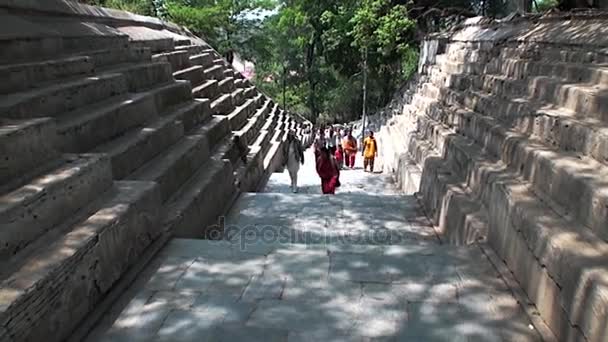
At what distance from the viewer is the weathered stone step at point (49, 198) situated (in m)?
2.72

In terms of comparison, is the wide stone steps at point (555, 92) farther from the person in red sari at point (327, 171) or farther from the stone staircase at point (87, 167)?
the stone staircase at point (87, 167)

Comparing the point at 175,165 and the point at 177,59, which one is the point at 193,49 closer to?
the point at 177,59

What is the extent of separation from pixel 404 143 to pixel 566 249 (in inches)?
322

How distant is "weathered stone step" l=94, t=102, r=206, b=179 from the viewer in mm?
4506

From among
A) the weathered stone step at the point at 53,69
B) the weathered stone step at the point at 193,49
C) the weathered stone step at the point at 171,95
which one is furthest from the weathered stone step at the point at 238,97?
the weathered stone step at the point at 53,69

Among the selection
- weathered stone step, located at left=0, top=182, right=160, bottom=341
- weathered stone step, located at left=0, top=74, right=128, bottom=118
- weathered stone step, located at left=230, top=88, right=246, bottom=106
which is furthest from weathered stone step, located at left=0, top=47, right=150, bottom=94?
weathered stone step, located at left=230, top=88, right=246, bottom=106

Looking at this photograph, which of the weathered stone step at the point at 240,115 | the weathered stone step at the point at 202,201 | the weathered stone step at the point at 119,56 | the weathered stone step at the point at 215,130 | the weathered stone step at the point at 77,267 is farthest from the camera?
the weathered stone step at the point at 240,115

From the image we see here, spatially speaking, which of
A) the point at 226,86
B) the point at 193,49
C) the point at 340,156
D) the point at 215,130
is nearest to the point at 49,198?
the point at 215,130

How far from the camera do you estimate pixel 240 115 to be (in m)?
11.2

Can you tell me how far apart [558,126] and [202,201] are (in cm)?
340

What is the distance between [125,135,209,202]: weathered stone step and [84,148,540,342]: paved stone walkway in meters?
0.82
